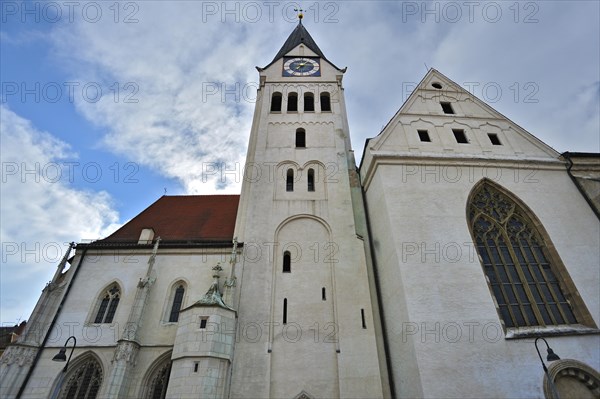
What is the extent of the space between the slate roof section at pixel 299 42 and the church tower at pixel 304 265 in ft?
19.5

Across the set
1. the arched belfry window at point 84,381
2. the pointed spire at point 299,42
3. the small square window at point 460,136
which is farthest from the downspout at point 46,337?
the pointed spire at point 299,42

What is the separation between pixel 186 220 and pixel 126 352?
6619 millimetres

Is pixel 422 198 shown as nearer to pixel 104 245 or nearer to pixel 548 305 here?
pixel 548 305

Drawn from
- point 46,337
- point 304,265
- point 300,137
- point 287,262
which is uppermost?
point 300,137

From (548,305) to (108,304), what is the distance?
1464cm

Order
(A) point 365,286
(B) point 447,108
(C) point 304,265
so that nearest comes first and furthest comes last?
(A) point 365,286 → (C) point 304,265 → (B) point 447,108

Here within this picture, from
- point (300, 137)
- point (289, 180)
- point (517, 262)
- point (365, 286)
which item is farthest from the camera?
point (300, 137)

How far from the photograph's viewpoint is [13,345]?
33.4 ft

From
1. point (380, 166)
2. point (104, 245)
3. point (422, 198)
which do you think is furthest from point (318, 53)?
point (104, 245)

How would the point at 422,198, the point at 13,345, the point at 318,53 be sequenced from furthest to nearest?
1. the point at 318,53
2. the point at 422,198
3. the point at 13,345

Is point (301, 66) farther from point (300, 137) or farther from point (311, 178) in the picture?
point (311, 178)

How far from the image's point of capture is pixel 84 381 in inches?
412

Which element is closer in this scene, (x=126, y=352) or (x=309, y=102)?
(x=126, y=352)

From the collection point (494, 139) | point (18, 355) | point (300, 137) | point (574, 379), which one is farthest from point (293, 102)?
point (574, 379)
